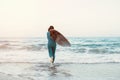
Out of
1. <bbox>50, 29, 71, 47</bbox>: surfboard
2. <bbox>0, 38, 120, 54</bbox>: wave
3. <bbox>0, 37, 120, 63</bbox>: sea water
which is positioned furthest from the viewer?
<bbox>0, 38, 120, 54</bbox>: wave

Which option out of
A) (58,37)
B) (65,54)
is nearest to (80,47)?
(65,54)

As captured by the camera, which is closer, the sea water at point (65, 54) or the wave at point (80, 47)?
the sea water at point (65, 54)

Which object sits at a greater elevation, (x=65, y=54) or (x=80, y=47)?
(x=65, y=54)

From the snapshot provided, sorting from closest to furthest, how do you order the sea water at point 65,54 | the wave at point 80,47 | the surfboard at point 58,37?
the surfboard at point 58,37 → the sea water at point 65,54 → the wave at point 80,47

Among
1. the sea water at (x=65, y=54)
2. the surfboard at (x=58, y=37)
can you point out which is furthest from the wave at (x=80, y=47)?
the surfboard at (x=58, y=37)

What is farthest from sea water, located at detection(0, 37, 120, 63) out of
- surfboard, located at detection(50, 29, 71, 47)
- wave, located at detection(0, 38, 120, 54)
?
surfboard, located at detection(50, 29, 71, 47)

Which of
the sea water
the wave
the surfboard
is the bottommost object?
the wave

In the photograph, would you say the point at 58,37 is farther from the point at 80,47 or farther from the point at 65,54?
the point at 80,47

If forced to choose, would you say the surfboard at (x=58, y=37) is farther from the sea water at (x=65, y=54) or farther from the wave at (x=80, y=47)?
the wave at (x=80, y=47)

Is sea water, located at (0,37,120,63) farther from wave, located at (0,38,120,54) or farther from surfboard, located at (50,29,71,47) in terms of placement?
surfboard, located at (50,29,71,47)

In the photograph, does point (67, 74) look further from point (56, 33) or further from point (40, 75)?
point (56, 33)

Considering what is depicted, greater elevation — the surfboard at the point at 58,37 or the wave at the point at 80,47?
the surfboard at the point at 58,37

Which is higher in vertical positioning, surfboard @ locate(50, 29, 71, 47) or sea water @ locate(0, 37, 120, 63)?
surfboard @ locate(50, 29, 71, 47)

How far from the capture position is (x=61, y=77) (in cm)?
1134
